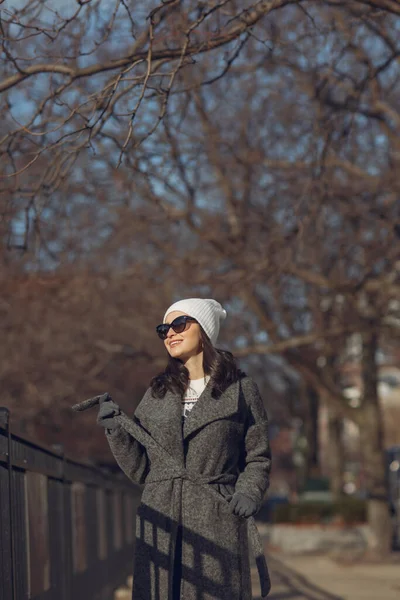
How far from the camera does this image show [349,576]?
1770cm

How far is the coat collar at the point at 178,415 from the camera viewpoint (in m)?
4.95

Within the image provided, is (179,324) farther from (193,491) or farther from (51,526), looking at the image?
(51,526)

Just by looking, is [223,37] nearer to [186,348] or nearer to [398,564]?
[186,348]

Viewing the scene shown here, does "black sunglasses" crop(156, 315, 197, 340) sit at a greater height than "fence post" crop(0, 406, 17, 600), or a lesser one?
greater

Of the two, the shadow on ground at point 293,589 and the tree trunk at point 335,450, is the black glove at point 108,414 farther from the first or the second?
the tree trunk at point 335,450

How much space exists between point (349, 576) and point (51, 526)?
441 inches

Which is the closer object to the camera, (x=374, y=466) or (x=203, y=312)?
(x=203, y=312)

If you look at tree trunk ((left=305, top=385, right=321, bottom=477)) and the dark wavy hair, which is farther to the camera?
tree trunk ((left=305, top=385, right=321, bottom=477))

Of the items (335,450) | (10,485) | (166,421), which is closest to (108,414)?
(166,421)

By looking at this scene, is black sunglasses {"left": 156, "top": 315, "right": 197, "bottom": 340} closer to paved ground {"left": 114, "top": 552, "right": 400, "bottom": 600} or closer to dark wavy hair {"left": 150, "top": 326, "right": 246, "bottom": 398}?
dark wavy hair {"left": 150, "top": 326, "right": 246, "bottom": 398}

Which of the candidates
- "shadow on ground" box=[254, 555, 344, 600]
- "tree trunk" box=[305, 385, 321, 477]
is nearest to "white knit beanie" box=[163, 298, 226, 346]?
"shadow on ground" box=[254, 555, 344, 600]

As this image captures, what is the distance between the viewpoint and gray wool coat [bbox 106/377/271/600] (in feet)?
15.9

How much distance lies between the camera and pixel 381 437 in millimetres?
22703

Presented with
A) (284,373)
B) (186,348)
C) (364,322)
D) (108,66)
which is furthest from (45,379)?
(186,348)
